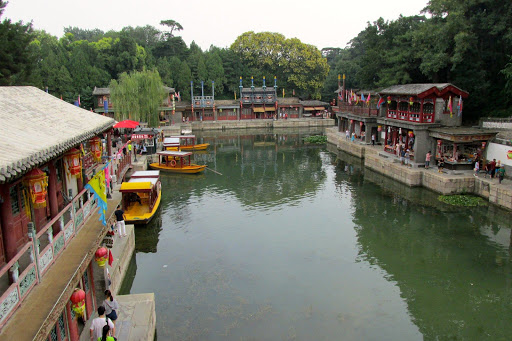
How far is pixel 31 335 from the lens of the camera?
22.1 feet

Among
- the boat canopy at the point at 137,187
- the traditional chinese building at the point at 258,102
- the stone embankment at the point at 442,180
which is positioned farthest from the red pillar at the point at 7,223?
the traditional chinese building at the point at 258,102

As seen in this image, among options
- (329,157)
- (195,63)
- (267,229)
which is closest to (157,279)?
(267,229)

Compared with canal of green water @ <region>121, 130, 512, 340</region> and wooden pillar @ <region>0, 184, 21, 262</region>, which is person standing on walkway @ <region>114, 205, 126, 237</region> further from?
wooden pillar @ <region>0, 184, 21, 262</region>

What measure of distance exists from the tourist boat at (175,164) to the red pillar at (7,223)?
82.3ft

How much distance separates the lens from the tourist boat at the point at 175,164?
111ft

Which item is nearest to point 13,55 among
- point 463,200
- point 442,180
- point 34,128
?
point 34,128

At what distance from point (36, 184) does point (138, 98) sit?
138 ft

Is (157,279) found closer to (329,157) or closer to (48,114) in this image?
(48,114)

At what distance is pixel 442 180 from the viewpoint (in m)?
26.2

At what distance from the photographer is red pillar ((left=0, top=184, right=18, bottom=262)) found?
847cm

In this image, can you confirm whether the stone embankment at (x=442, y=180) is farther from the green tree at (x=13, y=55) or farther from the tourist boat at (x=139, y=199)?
the green tree at (x=13, y=55)

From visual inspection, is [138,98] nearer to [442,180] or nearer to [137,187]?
[137,187]

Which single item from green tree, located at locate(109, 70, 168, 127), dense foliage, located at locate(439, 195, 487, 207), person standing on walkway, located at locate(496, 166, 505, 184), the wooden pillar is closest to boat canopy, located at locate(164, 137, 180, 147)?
green tree, located at locate(109, 70, 168, 127)

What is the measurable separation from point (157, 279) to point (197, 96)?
5786 cm
